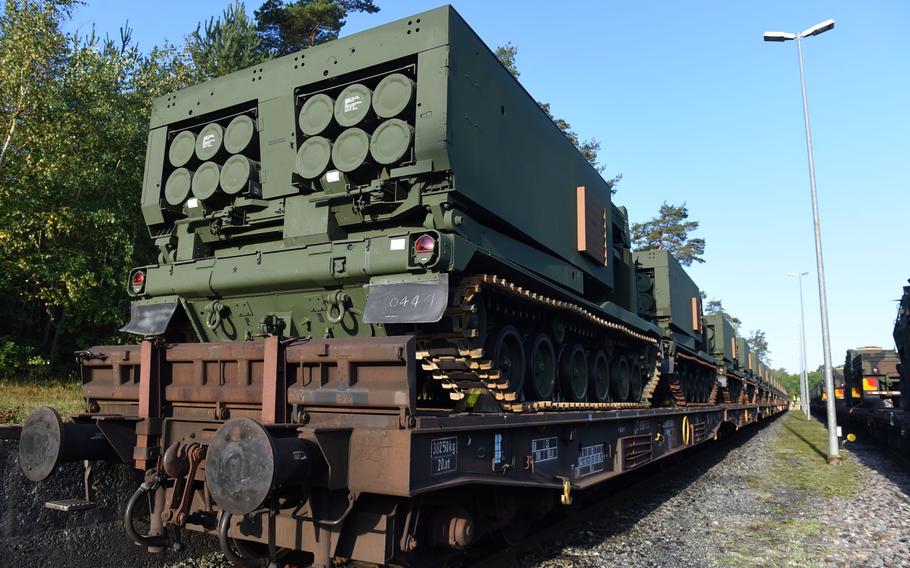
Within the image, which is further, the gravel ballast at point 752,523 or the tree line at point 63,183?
the tree line at point 63,183

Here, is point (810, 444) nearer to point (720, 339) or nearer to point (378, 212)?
point (720, 339)

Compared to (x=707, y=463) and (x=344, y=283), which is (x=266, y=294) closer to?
(x=344, y=283)

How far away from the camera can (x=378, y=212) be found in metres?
5.14

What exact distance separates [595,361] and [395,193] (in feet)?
11.6

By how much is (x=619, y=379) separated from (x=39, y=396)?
898 centimetres

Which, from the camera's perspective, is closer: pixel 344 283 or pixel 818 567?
pixel 344 283

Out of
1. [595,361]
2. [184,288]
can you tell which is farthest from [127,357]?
[595,361]

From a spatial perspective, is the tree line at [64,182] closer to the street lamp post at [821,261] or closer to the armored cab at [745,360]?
the street lamp post at [821,261]

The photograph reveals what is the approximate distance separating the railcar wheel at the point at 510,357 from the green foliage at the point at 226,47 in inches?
634

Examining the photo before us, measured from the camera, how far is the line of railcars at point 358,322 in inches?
137

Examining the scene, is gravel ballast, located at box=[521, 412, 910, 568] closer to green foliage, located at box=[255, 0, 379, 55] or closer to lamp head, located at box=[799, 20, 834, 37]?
lamp head, located at box=[799, 20, 834, 37]

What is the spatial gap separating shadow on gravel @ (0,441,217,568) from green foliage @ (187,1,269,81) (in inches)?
625

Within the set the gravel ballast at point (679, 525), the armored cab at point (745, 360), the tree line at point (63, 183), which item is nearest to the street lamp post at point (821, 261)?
the gravel ballast at point (679, 525)

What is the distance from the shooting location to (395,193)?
497 centimetres
